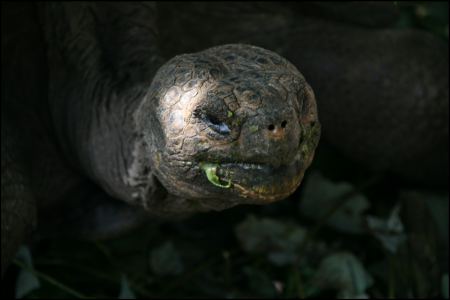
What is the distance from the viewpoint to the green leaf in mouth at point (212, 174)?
55.0 inches

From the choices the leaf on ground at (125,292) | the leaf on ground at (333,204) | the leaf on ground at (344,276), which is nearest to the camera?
the leaf on ground at (125,292)

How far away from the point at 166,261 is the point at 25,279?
0.44 m

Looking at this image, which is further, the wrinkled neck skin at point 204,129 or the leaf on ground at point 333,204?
the leaf on ground at point 333,204

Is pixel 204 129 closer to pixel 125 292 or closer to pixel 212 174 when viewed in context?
pixel 212 174

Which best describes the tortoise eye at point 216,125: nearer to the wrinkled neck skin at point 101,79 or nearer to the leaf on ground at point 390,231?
the wrinkled neck skin at point 101,79

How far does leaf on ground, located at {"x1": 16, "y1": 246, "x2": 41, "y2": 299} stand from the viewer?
7.41ft

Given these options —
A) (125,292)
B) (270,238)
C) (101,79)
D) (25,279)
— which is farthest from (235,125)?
(270,238)

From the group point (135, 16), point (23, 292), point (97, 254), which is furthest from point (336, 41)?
point (23, 292)

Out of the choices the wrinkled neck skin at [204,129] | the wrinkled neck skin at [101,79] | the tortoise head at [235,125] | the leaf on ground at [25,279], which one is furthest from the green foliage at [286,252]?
the tortoise head at [235,125]

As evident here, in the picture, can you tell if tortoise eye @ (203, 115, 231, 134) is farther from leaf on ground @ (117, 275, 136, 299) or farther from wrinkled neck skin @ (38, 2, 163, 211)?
leaf on ground @ (117, 275, 136, 299)

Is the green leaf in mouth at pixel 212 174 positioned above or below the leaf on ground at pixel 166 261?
above

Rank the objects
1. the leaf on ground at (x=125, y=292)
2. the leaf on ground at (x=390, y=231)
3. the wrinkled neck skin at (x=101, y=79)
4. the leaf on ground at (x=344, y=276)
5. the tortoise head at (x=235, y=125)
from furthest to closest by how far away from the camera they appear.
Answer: the leaf on ground at (x=390, y=231), the leaf on ground at (x=344, y=276), the leaf on ground at (x=125, y=292), the wrinkled neck skin at (x=101, y=79), the tortoise head at (x=235, y=125)

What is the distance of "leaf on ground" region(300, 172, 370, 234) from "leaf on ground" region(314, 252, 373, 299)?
169mm

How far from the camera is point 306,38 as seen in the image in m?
Answer: 2.52
